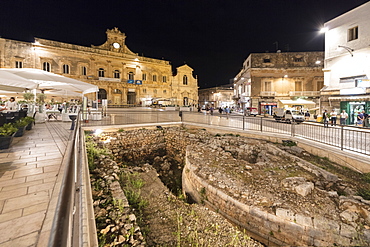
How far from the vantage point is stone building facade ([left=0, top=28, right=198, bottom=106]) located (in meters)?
28.7

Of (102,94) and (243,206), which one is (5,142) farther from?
(102,94)

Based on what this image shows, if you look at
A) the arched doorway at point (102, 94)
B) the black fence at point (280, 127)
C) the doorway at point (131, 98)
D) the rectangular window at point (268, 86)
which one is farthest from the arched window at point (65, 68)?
the rectangular window at point (268, 86)

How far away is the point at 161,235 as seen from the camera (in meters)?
4.20

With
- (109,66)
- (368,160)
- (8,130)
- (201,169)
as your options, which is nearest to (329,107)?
(368,160)

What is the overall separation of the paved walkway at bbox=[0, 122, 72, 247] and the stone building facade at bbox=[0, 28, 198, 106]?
87.4ft

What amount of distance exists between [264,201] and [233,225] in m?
1.01

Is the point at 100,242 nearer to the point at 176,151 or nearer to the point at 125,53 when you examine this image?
the point at 176,151

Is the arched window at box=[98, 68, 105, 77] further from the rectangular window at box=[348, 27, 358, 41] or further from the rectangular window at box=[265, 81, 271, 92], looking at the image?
the rectangular window at box=[348, 27, 358, 41]

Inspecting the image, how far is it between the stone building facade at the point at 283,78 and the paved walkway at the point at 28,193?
92.9 ft

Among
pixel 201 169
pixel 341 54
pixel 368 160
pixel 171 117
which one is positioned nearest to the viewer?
pixel 368 160

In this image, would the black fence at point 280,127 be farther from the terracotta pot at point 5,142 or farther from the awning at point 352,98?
the terracotta pot at point 5,142

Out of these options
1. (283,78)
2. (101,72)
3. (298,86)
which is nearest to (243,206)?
(283,78)

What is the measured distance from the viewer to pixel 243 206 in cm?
439

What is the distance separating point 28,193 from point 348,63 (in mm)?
23517
